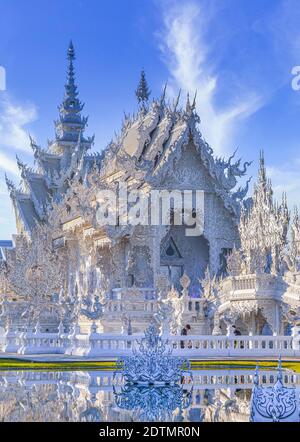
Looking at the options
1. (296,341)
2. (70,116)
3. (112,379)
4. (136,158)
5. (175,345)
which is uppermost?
(70,116)

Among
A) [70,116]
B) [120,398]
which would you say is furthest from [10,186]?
[120,398]

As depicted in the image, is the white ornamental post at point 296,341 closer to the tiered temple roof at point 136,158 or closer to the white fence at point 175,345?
the white fence at point 175,345

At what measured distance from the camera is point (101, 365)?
14.6 metres

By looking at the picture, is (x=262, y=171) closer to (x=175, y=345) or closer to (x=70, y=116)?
(x=175, y=345)

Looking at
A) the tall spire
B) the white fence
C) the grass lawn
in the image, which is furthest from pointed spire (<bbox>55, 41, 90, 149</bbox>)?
the grass lawn

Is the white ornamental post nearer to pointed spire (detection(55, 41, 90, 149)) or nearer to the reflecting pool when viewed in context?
the reflecting pool

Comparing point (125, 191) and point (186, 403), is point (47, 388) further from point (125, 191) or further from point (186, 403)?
point (125, 191)

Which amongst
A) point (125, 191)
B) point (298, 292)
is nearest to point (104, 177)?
point (125, 191)

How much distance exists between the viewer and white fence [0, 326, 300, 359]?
1703 centimetres

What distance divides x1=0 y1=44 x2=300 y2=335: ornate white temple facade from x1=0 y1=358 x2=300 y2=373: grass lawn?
272 cm

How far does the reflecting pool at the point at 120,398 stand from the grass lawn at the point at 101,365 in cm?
118

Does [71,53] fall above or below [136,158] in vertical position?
above

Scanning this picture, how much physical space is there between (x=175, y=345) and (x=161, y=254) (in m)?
8.61
